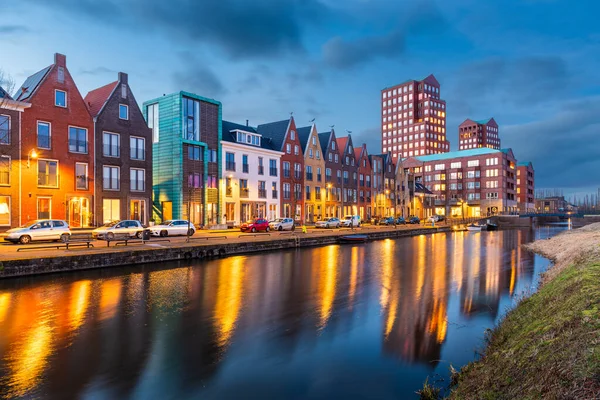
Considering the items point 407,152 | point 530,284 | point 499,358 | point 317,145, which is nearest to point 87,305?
point 499,358

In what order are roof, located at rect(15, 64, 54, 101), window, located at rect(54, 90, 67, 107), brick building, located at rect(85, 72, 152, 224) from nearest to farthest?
roof, located at rect(15, 64, 54, 101)
window, located at rect(54, 90, 67, 107)
brick building, located at rect(85, 72, 152, 224)

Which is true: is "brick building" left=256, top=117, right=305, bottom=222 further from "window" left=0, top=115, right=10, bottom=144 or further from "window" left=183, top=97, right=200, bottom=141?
"window" left=0, top=115, right=10, bottom=144

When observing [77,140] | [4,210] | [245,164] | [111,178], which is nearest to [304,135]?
[245,164]

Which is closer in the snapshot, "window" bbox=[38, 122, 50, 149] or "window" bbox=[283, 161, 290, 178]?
"window" bbox=[38, 122, 50, 149]

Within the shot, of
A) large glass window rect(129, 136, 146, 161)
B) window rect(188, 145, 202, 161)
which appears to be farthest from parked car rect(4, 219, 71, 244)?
window rect(188, 145, 202, 161)

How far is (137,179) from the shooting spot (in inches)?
1778

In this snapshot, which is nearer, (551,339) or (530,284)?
(551,339)

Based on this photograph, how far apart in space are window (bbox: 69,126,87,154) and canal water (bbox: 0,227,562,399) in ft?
72.6

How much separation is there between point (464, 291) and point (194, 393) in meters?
16.1

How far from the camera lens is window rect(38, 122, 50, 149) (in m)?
37.8

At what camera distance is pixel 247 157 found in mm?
59031

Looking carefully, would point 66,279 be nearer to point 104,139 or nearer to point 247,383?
point 247,383

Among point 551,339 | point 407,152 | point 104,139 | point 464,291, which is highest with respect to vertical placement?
point 407,152

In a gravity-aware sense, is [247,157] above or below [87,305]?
above
